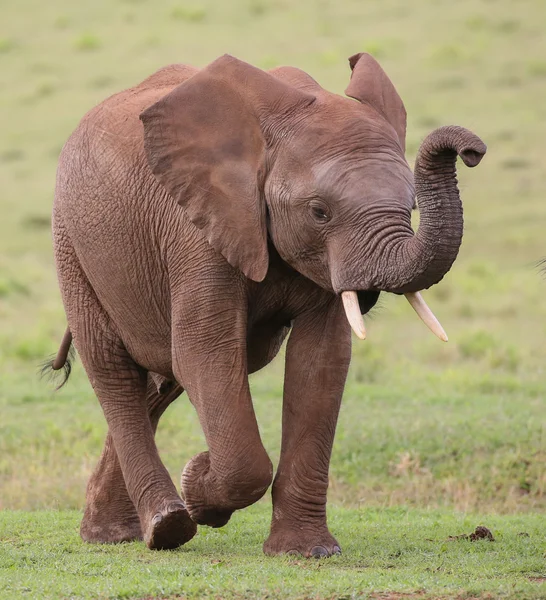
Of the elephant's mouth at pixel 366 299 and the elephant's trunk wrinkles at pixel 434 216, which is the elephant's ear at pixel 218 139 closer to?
the elephant's mouth at pixel 366 299

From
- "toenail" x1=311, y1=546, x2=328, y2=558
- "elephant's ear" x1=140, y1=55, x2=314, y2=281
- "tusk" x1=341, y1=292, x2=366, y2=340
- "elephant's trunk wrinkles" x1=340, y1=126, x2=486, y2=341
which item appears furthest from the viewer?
"toenail" x1=311, y1=546, x2=328, y2=558

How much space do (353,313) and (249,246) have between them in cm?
60

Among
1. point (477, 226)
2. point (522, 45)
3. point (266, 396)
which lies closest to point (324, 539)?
point (266, 396)

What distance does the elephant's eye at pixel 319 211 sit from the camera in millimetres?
5934

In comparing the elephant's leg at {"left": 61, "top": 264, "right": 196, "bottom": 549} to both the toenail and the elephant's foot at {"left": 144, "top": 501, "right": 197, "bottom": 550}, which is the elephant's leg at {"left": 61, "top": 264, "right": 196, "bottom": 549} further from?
the toenail

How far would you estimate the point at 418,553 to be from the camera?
6535mm

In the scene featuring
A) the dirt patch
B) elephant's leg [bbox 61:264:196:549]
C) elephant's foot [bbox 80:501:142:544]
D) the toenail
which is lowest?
elephant's foot [bbox 80:501:142:544]

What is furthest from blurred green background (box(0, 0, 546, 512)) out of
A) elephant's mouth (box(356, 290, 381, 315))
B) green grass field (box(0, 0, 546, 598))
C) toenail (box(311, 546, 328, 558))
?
toenail (box(311, 546, 328, 558))

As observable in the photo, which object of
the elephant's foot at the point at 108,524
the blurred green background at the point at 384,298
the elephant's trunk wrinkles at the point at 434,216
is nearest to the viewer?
the elephant's trunk wrinkles at the point at 434,216

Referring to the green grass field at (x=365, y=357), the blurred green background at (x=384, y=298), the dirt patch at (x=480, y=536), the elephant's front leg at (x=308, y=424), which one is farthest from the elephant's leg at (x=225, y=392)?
the dirt patch at (x=480, y=536)

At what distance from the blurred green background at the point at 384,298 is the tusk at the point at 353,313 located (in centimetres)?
90

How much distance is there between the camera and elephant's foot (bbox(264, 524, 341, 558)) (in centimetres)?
642

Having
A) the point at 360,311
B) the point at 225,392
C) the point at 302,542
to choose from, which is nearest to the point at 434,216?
the point at 360,311

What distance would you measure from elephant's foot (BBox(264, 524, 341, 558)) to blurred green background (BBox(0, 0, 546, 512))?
3.61 ft
